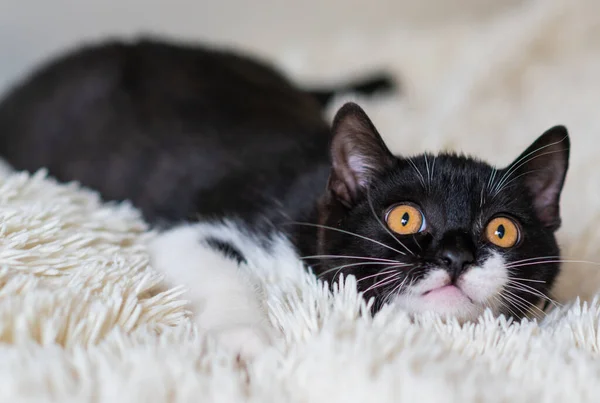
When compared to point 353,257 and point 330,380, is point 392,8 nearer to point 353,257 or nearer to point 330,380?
point 353,257

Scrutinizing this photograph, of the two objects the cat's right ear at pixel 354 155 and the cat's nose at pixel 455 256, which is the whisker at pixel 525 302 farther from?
the cat's right ear at pixel 354 155

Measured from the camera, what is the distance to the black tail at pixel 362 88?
202 centimetres

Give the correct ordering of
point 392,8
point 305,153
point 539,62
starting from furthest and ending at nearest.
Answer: point 392,8, point 539,62, point 305,153

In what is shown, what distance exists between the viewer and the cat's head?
85 centimetres

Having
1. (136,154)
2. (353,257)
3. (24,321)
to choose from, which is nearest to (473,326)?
(353,257)

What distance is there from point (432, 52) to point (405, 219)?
152cm

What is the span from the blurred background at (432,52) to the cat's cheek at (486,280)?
29 cm

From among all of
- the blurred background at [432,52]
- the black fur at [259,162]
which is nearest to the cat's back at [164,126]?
the black fur at [259,162]

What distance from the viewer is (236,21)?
243 centimetres

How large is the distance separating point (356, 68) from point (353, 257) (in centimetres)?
148

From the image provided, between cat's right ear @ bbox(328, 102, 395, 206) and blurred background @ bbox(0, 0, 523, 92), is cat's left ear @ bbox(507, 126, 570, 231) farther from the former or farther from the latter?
blurred background @ bbox(0, 0, 523, 92)

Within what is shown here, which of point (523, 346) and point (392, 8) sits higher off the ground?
point (392, 8)

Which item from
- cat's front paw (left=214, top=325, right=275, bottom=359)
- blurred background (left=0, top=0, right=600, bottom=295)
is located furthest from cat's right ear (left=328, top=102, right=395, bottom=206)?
blurred background (left=0, top=0, right=600, bottom=295)

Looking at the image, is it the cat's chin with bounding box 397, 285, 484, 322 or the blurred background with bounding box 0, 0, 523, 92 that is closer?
the cat's chin with bounding box 397, 285, 484, 322
